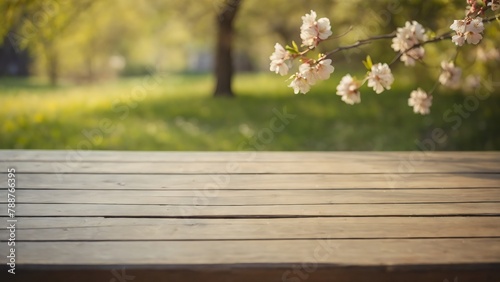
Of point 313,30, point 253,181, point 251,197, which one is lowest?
point 251,197

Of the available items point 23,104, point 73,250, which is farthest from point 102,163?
point 23,104

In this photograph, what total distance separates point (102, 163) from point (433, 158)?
86.4 inches

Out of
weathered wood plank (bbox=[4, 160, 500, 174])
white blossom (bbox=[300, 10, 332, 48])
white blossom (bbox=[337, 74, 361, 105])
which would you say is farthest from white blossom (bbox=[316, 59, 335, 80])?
weathered wood plank (bbox=[4, 160, 500, 174])

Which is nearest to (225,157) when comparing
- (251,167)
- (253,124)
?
(251,167)

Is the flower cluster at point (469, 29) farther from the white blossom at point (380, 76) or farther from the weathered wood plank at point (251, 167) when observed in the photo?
the weathered wood plank at point (251, 167)

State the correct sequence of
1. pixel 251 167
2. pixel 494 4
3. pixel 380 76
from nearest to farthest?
pixel 494 4 → pixel 380 76 → pixel 251 167

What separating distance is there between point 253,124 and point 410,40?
379cm

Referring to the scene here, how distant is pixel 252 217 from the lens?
2264mm

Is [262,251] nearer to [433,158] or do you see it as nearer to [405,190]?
[405,190]

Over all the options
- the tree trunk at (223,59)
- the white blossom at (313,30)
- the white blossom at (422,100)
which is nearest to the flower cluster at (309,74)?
the white blossom at (313,30)

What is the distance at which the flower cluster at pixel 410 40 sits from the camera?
3459mm

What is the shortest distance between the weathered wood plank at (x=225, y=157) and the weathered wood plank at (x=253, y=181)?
346mm

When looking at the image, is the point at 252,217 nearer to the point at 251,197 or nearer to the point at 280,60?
the point at 251,197

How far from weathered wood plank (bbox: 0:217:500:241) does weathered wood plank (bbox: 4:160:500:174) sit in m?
0.77
